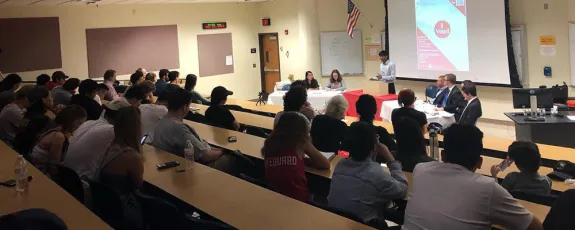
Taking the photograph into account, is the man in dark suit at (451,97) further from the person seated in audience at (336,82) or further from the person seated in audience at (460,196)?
the person seated in audience at (460,196)

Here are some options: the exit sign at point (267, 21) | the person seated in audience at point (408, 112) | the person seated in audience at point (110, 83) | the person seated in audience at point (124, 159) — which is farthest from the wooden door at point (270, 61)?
the person seated in audience at point (124, 159)

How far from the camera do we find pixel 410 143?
404cm

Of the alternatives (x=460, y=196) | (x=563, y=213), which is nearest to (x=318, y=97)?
(x=460, y=196)

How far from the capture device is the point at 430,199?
7.95ft

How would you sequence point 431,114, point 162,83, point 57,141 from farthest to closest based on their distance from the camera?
point 162,83
point 431,114
point 57,141

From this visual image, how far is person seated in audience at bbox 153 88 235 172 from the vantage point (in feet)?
14.4

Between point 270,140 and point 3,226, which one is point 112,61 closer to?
point 270,140

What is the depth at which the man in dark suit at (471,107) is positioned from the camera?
21.7 ft

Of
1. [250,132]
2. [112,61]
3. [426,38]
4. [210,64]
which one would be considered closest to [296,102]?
[250,132]

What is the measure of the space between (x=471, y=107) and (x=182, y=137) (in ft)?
12.9

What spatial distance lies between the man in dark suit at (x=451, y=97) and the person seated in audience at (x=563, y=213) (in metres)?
5.32

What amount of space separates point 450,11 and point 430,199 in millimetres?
7592

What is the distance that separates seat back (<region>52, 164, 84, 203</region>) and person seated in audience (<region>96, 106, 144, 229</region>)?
148 mm

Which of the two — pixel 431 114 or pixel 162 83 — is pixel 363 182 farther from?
pixel 162 83
